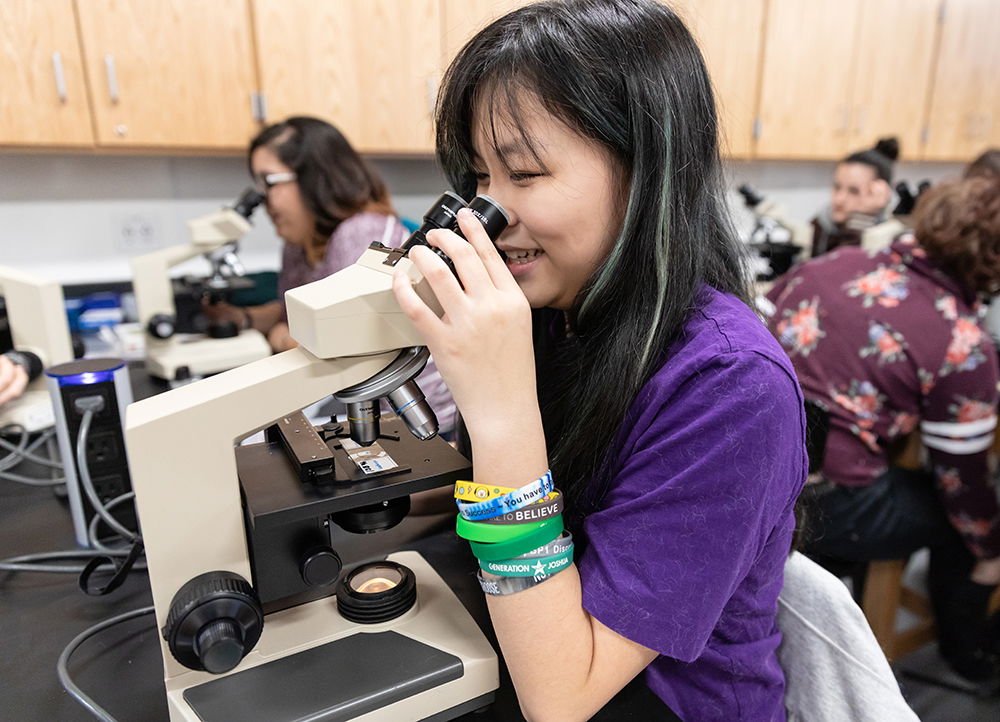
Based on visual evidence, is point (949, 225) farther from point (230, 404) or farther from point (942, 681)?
point (230, 404)

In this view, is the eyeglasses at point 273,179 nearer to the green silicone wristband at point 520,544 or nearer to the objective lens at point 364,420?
the objective lens at point 364,420

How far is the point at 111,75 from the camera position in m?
1.95

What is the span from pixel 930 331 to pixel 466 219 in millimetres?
1231

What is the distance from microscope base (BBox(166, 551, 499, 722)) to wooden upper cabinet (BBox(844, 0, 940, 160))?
11.2 feet

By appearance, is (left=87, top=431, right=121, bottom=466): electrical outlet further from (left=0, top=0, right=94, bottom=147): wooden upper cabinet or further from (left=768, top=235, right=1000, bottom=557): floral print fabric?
(left=0, top=0, right=94, bottom=147): wooden upper cabinet

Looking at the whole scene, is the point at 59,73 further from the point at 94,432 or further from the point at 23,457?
the point at 94,432

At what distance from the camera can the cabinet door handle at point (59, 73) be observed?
188cm

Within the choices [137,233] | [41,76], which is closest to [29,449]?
[41,76]

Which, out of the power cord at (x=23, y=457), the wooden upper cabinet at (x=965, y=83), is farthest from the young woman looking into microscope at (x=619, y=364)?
the wooden upper cabinet at (x=965, y=83)

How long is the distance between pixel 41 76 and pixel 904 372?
2.32 m

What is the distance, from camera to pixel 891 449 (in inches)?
62.3

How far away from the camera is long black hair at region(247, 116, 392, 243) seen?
1938 millimetres

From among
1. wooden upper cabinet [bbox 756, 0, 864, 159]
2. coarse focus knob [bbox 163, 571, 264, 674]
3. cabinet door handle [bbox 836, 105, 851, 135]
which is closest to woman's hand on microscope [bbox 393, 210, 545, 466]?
coarse focus knob [bbox 163, 571, 264, 674]

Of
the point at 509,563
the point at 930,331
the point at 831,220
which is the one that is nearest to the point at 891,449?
the point at 930,331
